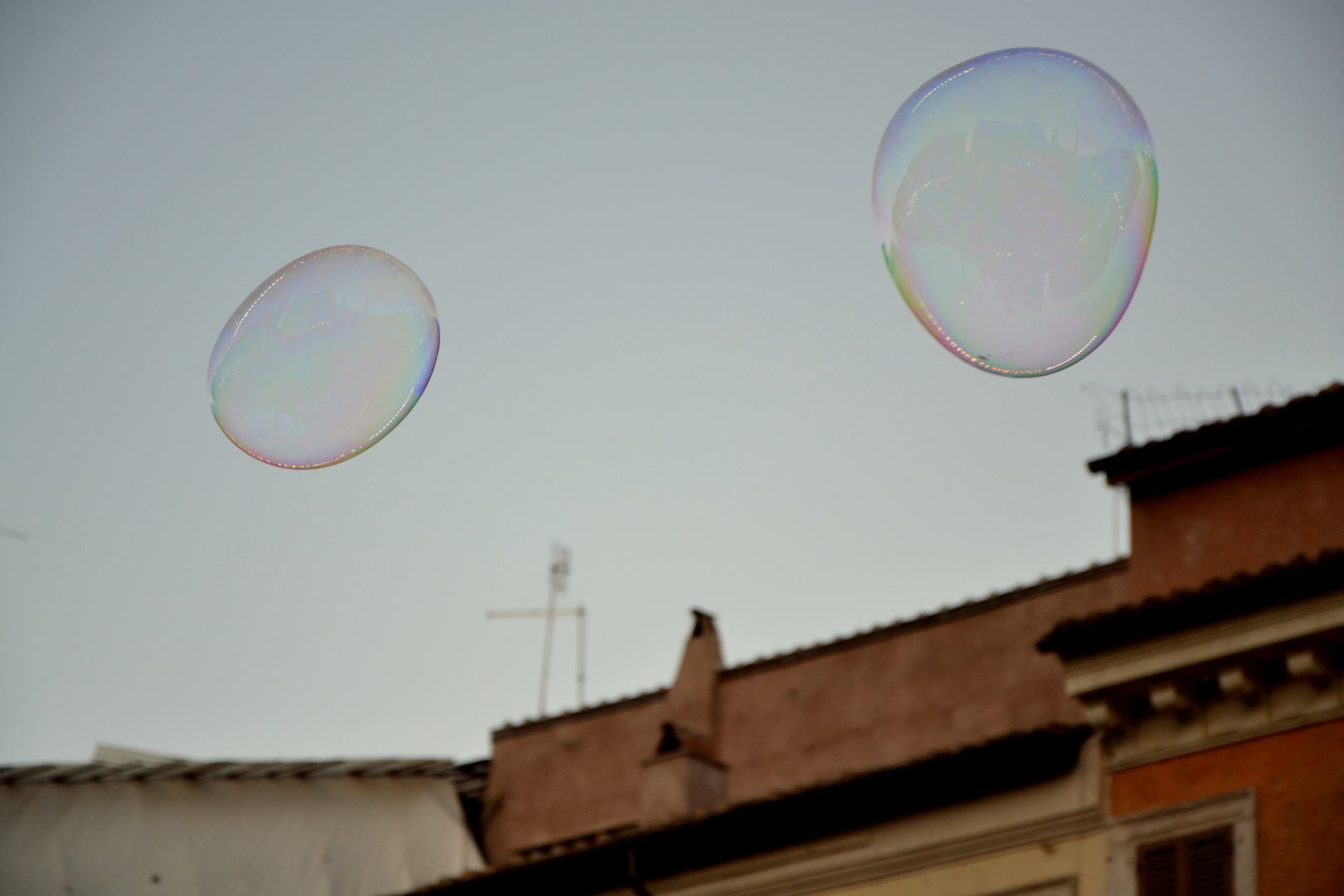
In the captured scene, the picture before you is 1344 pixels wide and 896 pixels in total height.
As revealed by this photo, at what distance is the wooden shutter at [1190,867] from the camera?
35.0 feet

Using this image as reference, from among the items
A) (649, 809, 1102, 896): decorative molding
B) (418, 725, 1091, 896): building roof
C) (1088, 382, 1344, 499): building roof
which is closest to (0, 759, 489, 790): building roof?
(418, 725, 1091, 896): building roof

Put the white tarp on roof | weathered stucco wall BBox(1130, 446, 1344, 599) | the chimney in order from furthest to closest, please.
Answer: the white tarp on roof, the chimney, weathered stucco wall BBox(1130, 446, 1344, 599)

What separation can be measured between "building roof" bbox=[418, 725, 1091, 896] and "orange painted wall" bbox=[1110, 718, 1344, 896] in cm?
81

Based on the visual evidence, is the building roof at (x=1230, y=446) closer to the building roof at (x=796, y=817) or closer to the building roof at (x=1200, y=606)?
the building roof at (x=1200, y=606)

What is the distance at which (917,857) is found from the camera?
12188mm

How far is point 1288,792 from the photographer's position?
10570mm

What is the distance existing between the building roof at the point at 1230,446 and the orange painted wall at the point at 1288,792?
257cm

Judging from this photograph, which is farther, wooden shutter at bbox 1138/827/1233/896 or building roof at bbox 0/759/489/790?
building roof at bbox 0/759/489/790

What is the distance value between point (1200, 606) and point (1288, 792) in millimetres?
1207

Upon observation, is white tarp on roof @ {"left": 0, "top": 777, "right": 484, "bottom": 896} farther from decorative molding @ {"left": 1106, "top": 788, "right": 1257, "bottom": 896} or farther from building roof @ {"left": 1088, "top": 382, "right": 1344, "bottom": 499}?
decorative molding @ {"left": 1106, "top": 788, "right": 1257, "bottom": 896}

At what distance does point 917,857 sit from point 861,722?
4.27 metres

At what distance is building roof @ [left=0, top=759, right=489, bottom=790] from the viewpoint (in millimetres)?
17094

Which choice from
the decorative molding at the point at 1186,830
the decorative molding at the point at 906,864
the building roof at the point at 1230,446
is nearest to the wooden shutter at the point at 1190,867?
the decorative molding at the point at 1186,830

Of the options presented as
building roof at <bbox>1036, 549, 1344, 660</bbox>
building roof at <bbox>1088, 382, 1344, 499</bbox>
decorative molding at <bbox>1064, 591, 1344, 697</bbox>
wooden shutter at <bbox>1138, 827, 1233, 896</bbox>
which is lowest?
wooden shutter at <bbox>1138, 827, 1233, 896</bbox>
